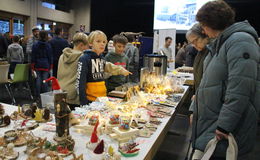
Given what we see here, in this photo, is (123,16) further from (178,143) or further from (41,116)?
(41,116)

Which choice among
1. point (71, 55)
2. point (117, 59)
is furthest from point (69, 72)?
point (117, 59)

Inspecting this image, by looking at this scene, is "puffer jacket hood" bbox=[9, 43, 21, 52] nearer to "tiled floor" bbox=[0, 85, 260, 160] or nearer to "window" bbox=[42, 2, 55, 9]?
"tiled floor" bbox=[0, 85, 260, 160]

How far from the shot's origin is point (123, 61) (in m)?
3.02

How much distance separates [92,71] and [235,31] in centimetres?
129

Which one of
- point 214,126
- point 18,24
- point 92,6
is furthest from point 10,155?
point 92,6

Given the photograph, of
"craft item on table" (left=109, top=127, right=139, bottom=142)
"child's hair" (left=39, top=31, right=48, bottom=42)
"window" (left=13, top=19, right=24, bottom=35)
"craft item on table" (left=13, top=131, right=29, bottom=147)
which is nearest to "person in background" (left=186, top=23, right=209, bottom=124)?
"craft item on table" (left=109, top=127, right=139, bottom=142)

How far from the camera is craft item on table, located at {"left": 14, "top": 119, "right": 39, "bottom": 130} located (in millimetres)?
1399

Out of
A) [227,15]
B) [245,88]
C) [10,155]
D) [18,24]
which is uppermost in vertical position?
[18,24]

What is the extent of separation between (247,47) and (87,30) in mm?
12213

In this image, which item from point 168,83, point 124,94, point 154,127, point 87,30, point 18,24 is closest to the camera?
point 154,127

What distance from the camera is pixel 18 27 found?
961 centimetres

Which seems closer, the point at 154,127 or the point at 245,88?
the point at 245,88

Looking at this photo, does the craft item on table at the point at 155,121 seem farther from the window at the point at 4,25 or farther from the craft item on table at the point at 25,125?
the window at the point at 4,25

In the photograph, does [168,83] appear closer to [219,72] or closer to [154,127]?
[154,127]
